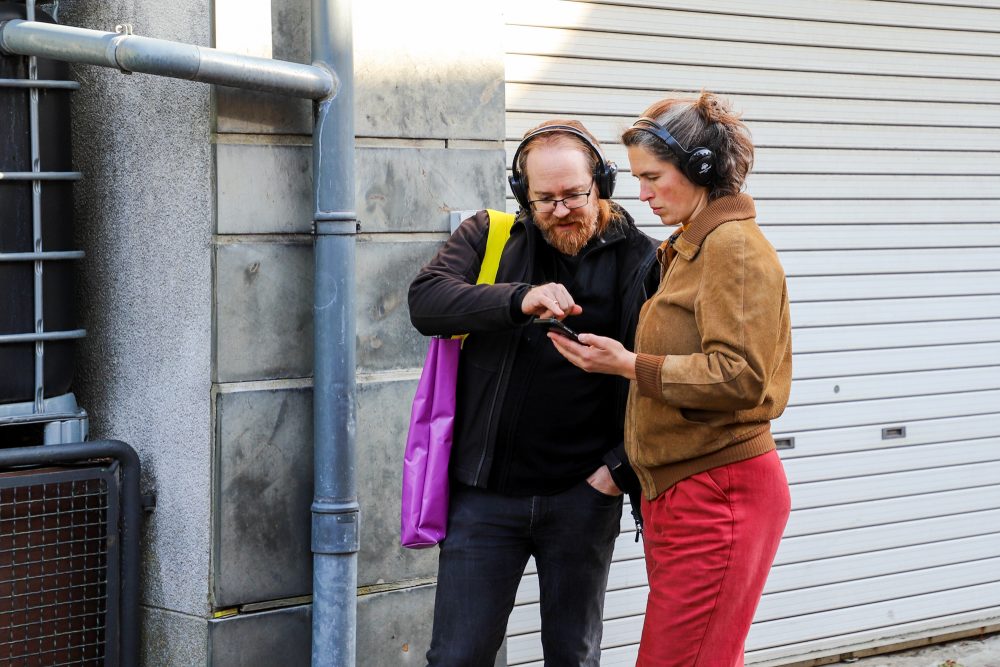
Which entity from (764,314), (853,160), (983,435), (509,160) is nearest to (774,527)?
(764,314)

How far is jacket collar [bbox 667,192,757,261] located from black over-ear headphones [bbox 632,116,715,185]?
7 centimetres

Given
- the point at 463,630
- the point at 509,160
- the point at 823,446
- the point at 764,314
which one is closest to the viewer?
the point at 764,314

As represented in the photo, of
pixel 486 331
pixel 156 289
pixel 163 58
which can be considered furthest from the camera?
pixel 156 289

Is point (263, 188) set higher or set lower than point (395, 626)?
higher

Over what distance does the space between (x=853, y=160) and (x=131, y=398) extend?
11.1ft

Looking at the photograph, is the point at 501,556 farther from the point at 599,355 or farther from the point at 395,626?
the point at 395,626

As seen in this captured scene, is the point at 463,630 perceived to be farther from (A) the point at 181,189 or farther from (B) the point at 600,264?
(A) the point at 181,189

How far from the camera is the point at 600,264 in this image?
348 centimetres

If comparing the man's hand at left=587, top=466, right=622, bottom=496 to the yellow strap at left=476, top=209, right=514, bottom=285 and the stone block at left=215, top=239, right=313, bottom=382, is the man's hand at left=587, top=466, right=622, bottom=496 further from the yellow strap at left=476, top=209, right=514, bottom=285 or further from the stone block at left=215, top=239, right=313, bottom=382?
the stone block at left=215, top=239, right=313, bottom=382

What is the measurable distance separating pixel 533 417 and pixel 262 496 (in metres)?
1.14

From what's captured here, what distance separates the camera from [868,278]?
5668 millimetres

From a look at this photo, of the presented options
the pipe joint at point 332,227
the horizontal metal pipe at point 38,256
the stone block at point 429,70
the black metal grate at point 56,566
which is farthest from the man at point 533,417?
the horizontal metal pipe at point 38,256

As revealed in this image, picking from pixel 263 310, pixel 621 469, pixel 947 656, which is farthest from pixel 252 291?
pixel 947 656

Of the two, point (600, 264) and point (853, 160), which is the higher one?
point (853, 160)
